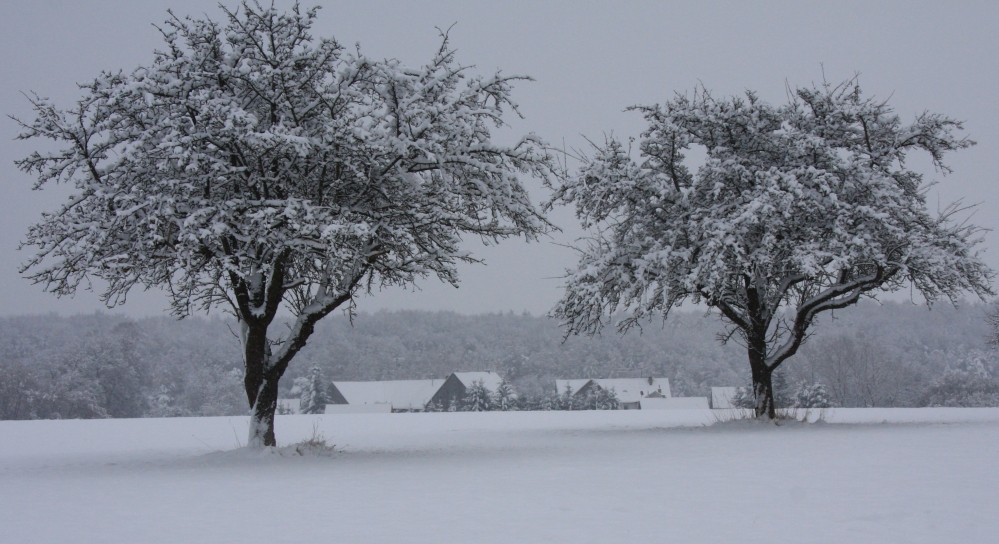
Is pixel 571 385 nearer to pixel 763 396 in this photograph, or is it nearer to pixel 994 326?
pixel 994 326

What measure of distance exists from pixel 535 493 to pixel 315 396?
244 feet

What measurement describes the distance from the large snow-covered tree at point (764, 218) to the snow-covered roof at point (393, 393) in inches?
2578

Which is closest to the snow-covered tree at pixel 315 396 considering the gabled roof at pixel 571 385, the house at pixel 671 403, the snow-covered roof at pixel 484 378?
the snow-covered roof at pixel 484 378

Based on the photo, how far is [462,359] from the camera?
122 m

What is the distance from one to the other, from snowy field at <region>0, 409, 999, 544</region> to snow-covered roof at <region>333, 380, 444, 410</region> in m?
69.3

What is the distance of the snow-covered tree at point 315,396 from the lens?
80.6 m

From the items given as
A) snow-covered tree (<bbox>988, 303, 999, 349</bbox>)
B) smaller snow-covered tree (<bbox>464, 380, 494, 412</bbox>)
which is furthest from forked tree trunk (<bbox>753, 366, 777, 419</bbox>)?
smaller snow-covered tree (<bbox>464, 380, 494, 412</bbox>)

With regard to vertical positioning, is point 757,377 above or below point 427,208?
below

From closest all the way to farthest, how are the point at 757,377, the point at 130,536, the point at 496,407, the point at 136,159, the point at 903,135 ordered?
the point at 130,536 < the point at 136,159 < the point at 903,135 < the point at 757,377 < the point at 496,407

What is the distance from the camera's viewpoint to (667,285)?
62.2ft

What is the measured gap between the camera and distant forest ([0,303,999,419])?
7094 cm

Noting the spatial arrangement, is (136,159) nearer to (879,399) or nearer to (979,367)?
(879,399)

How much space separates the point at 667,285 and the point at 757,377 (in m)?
4.92

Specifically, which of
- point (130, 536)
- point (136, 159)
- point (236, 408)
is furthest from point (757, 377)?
point (236, 408)
